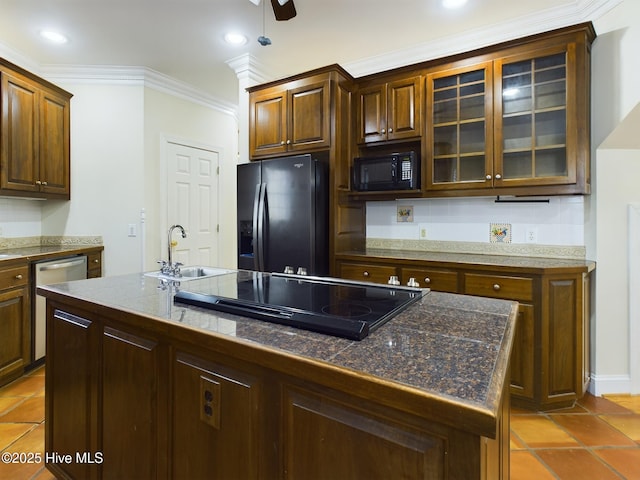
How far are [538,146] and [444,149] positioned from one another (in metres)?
0.62

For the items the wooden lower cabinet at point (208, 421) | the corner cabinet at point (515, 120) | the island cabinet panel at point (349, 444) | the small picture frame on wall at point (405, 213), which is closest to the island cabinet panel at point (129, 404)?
the wooden lower cabinet at point (208, 421)

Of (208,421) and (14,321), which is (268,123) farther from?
(208,421)

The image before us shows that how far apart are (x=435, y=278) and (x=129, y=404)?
1943mm

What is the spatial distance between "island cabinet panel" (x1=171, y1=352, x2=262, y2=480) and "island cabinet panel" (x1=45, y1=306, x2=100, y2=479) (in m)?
0.50

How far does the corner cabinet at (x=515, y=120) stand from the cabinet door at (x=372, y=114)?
37cm

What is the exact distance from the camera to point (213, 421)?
97 centimetres

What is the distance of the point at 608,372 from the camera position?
2.47 meters

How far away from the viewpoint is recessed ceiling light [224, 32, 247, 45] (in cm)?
295

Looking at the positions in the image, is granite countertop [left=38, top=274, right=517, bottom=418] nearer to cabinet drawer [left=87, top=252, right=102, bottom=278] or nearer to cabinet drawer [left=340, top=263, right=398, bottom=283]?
cabinet drawer [left=340, top=263, right=398, bottom=283]

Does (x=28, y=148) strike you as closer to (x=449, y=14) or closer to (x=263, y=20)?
(x=263, y=20)

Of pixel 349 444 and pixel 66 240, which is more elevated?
pixel 66 240

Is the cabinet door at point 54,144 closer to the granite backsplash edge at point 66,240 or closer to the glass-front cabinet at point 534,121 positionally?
the granite backsplash edge at point 66,240

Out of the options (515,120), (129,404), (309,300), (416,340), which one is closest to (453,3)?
(515,120)

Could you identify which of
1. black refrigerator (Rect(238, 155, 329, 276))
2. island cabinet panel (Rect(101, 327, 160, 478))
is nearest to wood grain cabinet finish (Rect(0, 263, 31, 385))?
black refrigerator (Rect(238, 155, 329, 276))
